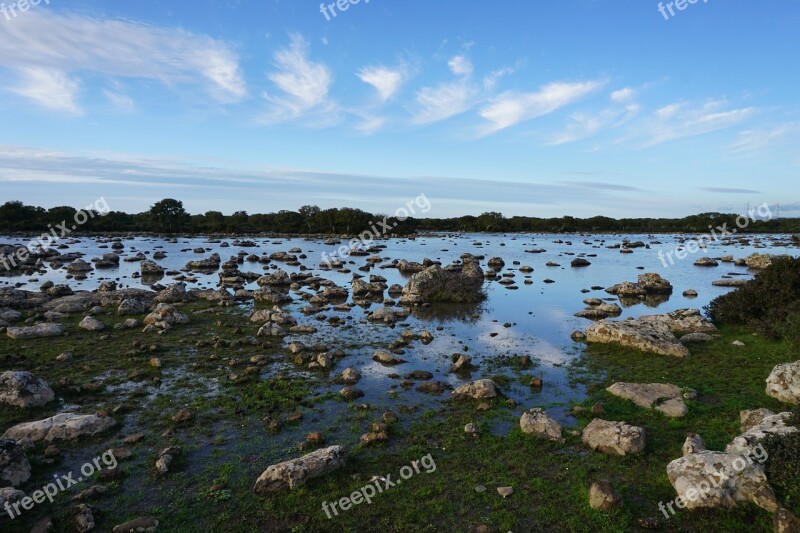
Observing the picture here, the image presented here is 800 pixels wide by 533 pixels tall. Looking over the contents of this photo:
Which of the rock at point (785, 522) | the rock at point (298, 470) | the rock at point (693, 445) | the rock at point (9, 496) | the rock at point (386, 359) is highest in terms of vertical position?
the rock at point (785, 522)

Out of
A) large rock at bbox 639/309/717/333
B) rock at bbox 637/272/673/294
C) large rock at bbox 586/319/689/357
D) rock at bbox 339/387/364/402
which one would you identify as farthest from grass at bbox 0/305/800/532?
rock at bbox 637/272/673/294

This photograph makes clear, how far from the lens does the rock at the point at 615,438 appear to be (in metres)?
10.4

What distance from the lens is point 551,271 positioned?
169 ft

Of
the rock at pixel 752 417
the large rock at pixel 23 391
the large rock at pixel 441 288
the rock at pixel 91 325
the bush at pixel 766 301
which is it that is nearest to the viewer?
the rock at pixel 752 417

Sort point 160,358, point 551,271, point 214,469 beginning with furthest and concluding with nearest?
point 551,271, point 160,358, point 214,469

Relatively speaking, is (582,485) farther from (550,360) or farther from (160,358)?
(160,358)

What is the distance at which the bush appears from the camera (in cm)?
1970

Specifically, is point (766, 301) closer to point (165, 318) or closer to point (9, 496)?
point (9, 496)

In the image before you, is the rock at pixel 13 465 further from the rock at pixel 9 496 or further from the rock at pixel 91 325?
the rock at pixel 91 325

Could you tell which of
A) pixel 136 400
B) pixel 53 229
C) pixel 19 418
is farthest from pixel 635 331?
pixel 53 229

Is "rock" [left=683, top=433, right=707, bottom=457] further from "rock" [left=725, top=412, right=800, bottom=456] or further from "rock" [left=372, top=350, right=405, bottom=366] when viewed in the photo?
"rock" [left=372, top=350, right=405, bottom=366]

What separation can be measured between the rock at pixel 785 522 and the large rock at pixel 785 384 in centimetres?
684

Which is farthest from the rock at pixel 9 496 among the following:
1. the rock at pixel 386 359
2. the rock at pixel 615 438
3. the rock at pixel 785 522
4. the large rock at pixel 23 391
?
the rock at pixel 785 522

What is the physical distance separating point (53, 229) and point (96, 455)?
138756mm
